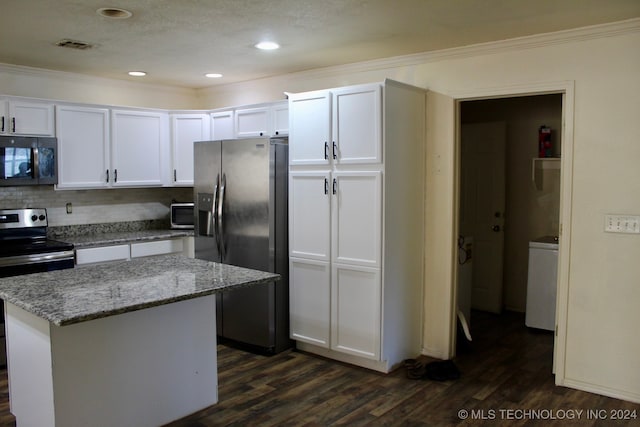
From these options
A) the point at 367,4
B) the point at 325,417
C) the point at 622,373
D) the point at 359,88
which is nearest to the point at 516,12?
the point at 367,4

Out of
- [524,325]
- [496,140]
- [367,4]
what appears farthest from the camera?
[496,140]

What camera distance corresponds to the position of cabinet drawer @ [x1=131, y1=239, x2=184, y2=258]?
474cm

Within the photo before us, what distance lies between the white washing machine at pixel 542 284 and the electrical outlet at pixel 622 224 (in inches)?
58.1

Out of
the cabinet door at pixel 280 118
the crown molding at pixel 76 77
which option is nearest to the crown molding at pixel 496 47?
the cabinet door at pixel 280 118

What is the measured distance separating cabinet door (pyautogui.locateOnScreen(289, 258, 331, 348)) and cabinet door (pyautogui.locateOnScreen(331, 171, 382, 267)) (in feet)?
0.73

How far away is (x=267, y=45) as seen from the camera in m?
3.74

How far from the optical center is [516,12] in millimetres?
2973

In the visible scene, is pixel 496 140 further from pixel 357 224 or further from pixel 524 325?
pixel 357 224

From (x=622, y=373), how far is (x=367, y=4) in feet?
9.10

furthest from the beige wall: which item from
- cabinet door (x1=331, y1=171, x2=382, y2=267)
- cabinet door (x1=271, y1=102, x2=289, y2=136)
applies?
cabinet door (x1=271, y1=102, x2=289, y2=136)

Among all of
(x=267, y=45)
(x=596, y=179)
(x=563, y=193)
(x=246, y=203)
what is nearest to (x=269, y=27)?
(x=267, y=45)

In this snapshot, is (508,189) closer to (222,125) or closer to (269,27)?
(222,125)

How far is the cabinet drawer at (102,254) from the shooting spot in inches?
172

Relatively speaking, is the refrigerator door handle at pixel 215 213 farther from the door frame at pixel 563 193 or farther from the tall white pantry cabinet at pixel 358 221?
the door frame at pixel 563 193
